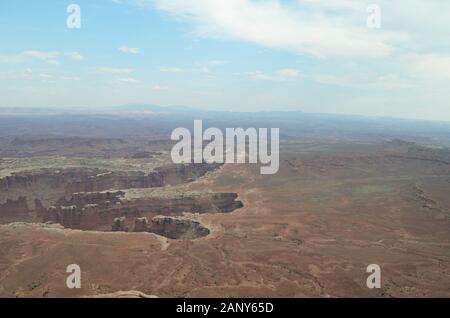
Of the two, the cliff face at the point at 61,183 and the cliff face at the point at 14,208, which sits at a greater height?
the cliff face at the point at 61,183

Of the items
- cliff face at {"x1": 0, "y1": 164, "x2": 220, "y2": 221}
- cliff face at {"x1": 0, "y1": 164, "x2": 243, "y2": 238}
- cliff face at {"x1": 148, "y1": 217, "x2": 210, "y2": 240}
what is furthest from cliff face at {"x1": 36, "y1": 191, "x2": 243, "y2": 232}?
cliff face at {"x1": 148, "y1": 217, "x2": 210, "y2": 240}

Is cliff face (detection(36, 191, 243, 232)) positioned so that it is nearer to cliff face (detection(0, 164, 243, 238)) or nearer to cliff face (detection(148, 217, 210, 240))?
cliff face (detection(0, 164, 243, 238))

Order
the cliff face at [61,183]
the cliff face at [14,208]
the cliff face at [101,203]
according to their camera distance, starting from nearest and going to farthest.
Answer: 1. the cliff face at [101,203]
2. the cliff face at [14,208]
3. the cliff face at [61,183]

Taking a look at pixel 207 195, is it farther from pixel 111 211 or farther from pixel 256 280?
pixel 256 280

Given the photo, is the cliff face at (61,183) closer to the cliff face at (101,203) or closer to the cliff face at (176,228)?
the cliff face at (101,203)

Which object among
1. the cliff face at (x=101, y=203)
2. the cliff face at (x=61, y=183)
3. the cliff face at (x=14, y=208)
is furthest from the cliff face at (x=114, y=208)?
the cliff face at (x=61, y=183)

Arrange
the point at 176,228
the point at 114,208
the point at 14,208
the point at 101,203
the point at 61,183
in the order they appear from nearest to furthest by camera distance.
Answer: the point at 176,228, the point at 114,208, the point at 101,203, the point at 14,208, the point at 61,183

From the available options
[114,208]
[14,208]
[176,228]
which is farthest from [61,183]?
[176,228]

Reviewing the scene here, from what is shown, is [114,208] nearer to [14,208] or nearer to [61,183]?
[14,208]

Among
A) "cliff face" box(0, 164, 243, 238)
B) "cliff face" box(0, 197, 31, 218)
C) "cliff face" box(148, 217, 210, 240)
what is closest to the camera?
"cliff face" box(148, 217, 210, 240)

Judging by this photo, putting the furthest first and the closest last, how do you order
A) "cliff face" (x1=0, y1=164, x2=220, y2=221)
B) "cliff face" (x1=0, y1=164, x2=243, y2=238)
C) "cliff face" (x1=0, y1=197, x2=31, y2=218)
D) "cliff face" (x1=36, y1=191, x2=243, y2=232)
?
"cliff face" (x1=0, y1=164, x2=220, y2=221) → "cliff face" (x1=0, y1=197, x2=31, y2=218) → "cliff face" (x1=36, y1=191, x2=243, y2=232) → "cliff face" (x1=0, y1=164, x2=243, y2=238)
